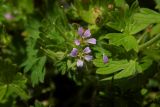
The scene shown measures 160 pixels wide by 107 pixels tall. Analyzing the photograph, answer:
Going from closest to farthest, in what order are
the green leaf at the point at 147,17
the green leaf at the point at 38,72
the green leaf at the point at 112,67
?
the green leaf at the point at 147,17 → the green leaf at the point at 112,67 → the green leaf at the point at 38,72

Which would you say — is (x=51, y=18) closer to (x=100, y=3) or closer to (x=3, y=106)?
(x=100, y=3)

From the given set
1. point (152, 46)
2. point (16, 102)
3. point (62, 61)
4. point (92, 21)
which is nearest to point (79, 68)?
point (62, 61)

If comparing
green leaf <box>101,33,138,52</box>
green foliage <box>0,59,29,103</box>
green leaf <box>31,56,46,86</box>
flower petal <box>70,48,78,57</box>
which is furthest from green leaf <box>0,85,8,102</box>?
green leaf <box>101,33,138,52</box>

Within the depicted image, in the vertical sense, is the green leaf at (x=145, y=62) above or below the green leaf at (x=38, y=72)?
above

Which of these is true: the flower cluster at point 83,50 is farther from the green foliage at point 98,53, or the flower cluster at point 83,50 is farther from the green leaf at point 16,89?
the green leaf at point 16,89

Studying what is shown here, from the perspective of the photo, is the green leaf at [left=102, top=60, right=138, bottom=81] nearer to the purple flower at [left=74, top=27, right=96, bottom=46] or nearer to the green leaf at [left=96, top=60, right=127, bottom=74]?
the green leaf at [left=96, top=60, right=127, bottom=74]

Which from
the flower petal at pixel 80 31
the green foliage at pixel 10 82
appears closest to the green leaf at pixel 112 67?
the flower petal at pixel 80 31
